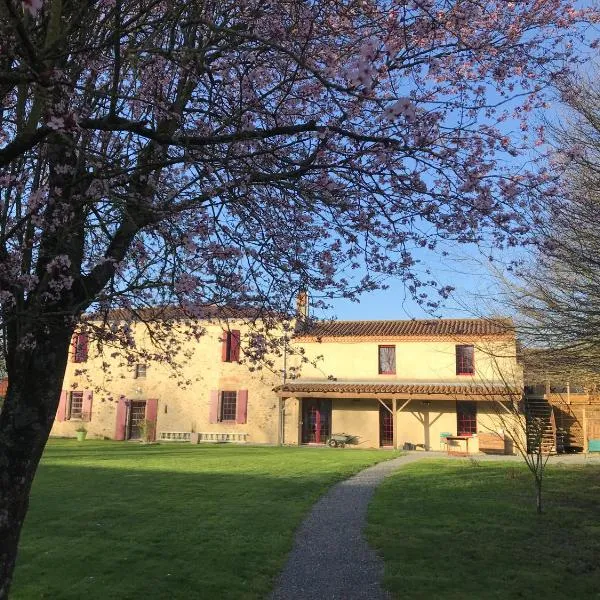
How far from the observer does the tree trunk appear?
4.11 m

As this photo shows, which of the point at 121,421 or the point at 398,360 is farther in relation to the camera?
the point at 121,421

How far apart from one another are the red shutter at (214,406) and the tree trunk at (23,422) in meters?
25.1

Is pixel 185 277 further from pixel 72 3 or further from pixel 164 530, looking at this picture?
pixel 164 530

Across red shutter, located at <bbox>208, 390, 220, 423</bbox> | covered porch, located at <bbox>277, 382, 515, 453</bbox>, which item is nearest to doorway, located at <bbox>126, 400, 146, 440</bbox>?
red shutter, located at <bbox>208, 390, 220, 423</bbox>

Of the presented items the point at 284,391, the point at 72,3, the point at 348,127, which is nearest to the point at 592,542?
the point at 348,127

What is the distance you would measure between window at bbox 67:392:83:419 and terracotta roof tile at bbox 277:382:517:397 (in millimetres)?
11405

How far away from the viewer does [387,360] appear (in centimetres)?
2850

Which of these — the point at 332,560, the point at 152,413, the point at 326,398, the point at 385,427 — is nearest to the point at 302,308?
the point at 332,560

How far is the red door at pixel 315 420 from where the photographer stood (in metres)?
28.5

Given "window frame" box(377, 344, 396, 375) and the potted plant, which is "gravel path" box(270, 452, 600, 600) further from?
the potted plant

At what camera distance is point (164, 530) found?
841 centimetres

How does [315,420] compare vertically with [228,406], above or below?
below

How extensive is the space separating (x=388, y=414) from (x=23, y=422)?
24.9 metres

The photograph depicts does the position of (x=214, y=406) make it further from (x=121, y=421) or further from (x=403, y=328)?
(x=403, y=328)
